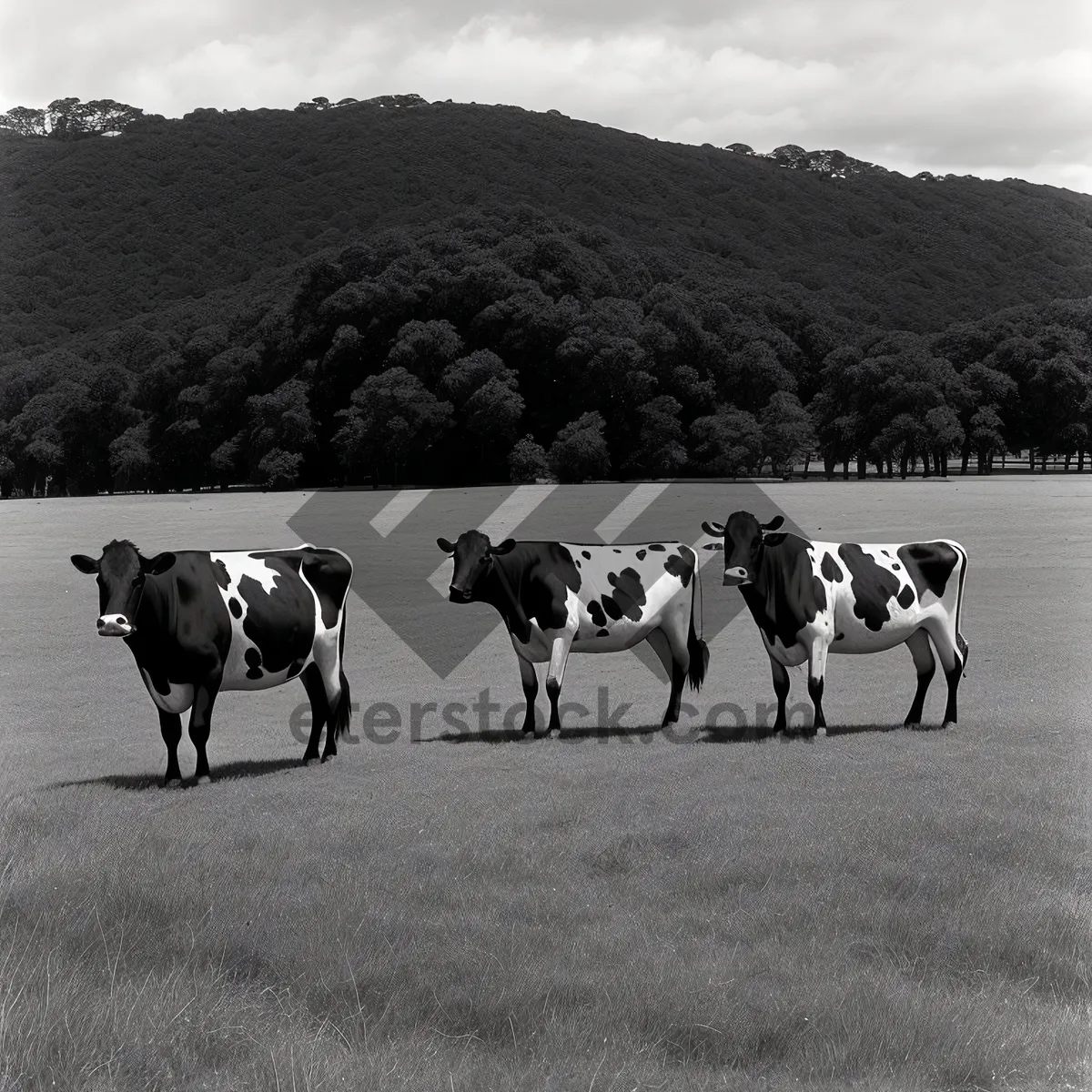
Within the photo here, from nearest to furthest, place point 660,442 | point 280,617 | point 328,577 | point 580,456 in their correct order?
1. point 280,617
2. point 328,577
3. point 580,456
4. point 660,442

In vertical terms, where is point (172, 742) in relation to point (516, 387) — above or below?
below

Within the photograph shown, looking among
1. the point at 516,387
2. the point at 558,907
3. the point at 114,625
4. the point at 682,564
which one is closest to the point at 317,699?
the point at 114,625

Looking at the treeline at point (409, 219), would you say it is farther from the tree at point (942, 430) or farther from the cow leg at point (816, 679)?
the cow leg at point (816, 679)

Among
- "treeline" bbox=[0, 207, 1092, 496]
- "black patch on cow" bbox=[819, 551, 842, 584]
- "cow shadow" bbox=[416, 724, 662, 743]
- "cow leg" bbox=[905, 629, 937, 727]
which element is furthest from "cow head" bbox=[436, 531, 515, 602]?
"treeline" bbox=[0, 207, 1092, 496]

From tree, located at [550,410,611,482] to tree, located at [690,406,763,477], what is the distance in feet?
19.9

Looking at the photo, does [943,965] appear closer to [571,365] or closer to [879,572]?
[879,572]

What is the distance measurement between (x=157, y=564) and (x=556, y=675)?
13.7ft

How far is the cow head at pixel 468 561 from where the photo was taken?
1171cm

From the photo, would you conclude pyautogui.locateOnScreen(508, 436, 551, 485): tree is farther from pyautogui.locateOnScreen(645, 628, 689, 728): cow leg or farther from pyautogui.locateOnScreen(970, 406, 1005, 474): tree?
pyautogui.locateOnScreen(645, 628, 689, 728): cow leg

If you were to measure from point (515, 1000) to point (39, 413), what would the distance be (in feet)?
306

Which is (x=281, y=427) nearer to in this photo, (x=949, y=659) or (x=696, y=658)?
(x=696, y=658)

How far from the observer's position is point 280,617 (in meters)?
10.9

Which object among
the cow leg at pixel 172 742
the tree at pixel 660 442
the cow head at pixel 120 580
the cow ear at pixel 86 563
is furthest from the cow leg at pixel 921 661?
the tree at pixel 660 442

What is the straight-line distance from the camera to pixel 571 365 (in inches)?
3083
